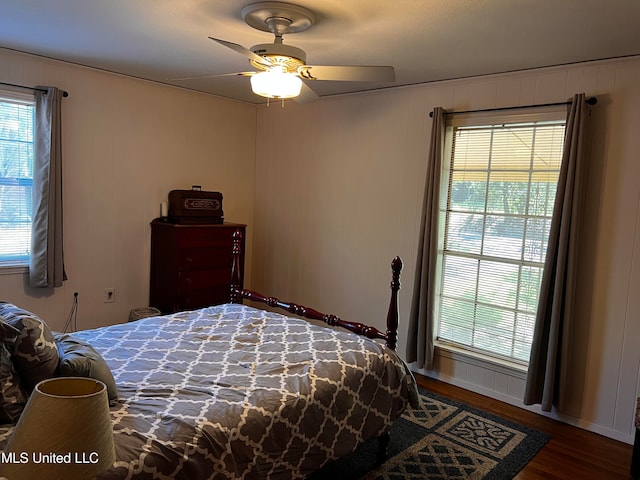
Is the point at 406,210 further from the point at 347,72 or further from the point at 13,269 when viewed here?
the point at 13,269

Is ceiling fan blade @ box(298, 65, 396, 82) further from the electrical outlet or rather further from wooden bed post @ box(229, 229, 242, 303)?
the electrical outlet

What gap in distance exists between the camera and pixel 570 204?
3182 mm

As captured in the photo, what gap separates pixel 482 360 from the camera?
3.78 meters

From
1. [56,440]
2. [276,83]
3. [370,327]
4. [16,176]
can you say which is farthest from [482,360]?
[16,176]

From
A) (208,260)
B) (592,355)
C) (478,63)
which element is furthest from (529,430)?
(208,260)

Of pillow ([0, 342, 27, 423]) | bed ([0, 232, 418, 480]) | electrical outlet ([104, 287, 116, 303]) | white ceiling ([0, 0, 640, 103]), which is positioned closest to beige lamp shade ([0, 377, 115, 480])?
bed ([0, 232, 418, 480])

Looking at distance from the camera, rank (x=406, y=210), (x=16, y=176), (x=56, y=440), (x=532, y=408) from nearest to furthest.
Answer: (x=56, y=440) → (x=532, y=408) → (x=16, y=176) → (x=406, y=210)

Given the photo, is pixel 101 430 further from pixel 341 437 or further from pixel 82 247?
pixel 82 247

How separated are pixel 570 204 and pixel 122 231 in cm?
350

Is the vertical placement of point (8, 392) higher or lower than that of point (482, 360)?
higher

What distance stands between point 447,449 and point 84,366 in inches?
81.8

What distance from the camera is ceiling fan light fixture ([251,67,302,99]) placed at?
8.10 ft

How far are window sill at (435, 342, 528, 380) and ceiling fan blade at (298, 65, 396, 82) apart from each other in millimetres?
2298

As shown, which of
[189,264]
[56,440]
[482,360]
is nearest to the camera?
[56,440]
